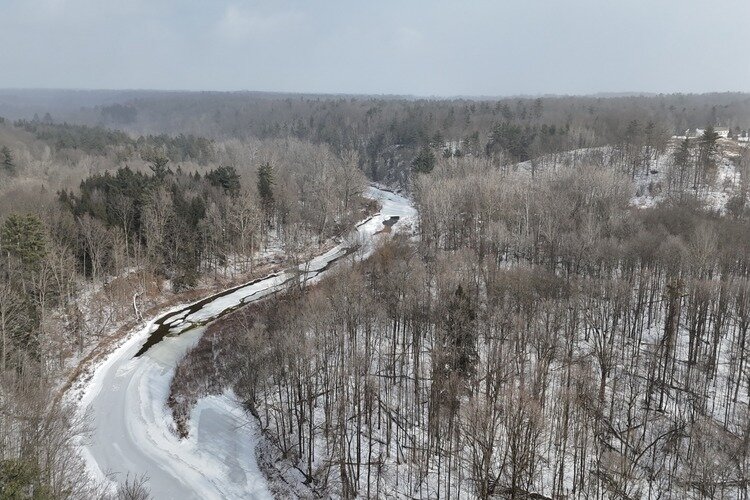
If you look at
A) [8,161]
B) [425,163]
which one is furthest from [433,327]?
[8,161]

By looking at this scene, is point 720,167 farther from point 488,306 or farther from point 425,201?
point 488,306

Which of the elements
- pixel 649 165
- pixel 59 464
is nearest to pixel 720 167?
pixel 649 165

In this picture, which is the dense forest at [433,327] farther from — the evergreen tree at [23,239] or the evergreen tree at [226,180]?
the evergreen tree at [226,180]

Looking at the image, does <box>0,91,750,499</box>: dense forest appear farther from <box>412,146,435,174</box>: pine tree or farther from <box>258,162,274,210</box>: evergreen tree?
<box>412,146,435,174</box>: pine tree

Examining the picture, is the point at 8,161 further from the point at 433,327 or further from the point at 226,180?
the point at 433,327

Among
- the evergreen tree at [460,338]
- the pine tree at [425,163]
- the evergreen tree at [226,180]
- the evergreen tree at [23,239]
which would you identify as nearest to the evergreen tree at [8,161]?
the evergreen tree at [226,180]

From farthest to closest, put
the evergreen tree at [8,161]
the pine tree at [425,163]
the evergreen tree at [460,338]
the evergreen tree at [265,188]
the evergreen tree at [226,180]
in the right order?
the pine tree at [425,163] → the evergreen tree at [8,161] → the evergreen tree at [265,188] → the evergreen tree at [226,180] → the evergreen tree at [460,338]
